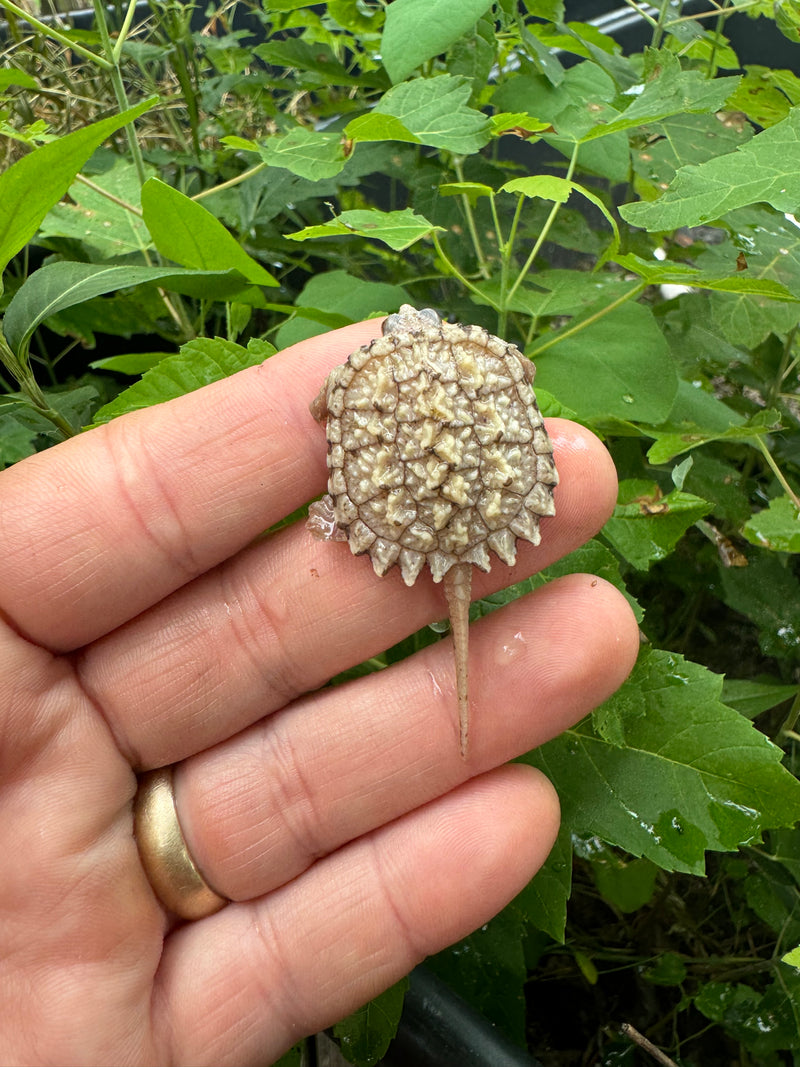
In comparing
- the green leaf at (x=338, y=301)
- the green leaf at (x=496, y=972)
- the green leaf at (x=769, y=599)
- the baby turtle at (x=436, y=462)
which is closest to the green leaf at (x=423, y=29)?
the green leaf at (x=338, y=301)

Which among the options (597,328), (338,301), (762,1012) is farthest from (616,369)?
(762,1012)

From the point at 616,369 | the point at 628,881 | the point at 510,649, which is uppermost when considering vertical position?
the point at 616,369

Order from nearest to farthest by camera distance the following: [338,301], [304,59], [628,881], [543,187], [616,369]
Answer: [543,187]
[616,369]
[338,301]
[628,881]
[304,59]

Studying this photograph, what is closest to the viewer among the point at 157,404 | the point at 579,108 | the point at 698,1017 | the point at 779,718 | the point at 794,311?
the point at 157,404

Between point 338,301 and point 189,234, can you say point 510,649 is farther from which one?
point 189,234

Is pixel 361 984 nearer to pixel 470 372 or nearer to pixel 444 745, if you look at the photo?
pixel 444 745

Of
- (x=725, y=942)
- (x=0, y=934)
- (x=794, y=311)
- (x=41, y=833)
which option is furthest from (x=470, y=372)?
(x=725, y=942)
